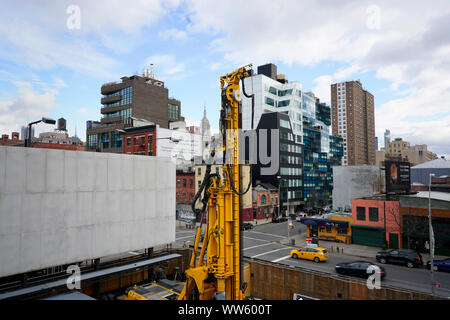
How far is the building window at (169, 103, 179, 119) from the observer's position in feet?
247

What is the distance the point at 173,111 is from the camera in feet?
250

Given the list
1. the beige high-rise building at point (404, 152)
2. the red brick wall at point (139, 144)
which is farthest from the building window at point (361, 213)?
the beige high-rise building at point (404, 152)

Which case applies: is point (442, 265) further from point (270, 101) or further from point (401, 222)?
point (270, 101)

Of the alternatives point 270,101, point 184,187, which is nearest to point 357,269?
point 184,187

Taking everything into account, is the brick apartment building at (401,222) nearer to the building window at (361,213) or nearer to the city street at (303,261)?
the building window at (361,213)

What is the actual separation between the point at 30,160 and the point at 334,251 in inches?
1235

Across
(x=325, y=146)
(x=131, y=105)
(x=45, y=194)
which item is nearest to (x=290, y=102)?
(x=325, y=146)

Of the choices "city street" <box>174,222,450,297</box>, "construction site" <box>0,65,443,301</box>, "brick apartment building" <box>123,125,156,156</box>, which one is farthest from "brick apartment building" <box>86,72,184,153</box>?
"construction site" <box>0,65,443,301</box>

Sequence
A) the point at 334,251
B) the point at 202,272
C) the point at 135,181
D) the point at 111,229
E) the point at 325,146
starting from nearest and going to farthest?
1. the point at 202,272
2. the point at 111,229
3. the point at 135,181
4. the point at 334,251
5. the point at 325,146

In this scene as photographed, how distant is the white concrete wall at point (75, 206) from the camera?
1435cm

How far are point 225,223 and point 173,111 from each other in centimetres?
6746
